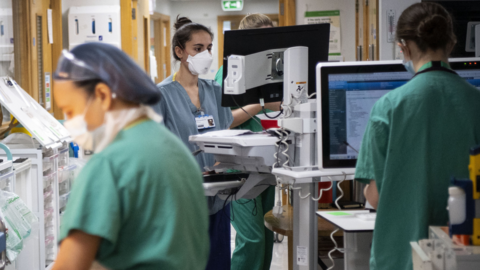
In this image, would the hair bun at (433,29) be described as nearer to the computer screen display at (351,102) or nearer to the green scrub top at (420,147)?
the green scrub top at (420,147)

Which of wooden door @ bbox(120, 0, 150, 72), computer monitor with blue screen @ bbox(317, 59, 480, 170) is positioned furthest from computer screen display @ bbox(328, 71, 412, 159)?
wooden door @ bbox(120, 0, 150, 72)

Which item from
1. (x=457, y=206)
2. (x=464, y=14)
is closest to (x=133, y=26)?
(x=464, y=14)

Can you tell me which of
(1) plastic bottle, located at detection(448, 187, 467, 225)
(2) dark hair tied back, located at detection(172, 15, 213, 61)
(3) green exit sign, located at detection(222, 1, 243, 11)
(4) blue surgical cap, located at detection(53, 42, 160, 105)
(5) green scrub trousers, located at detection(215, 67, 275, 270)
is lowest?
(5) green scrub trousers, located at detection(215, 67, 275, 270)

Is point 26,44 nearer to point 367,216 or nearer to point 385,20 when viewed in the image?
point 385,20

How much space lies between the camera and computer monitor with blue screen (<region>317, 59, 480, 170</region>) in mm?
2064

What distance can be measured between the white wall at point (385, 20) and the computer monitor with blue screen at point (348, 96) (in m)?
1.39

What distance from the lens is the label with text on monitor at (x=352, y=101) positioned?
81.7 inches

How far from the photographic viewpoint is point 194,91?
2.65 metres

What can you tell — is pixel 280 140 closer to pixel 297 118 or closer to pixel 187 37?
pixel 297 118

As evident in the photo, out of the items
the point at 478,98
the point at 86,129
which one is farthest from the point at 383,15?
the point at 86,129

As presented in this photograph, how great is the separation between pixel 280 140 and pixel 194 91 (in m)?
0.65

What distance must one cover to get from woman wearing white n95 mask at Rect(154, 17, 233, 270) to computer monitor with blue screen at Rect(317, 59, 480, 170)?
0.69 meters

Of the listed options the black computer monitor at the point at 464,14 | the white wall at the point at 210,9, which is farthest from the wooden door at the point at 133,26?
the white wall at the point at 210,9

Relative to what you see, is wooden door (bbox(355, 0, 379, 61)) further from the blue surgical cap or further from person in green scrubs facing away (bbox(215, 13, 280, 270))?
the blue surgical cap
